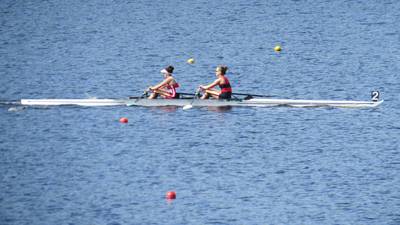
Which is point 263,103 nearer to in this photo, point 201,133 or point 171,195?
point 201,133

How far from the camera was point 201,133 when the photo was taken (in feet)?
115

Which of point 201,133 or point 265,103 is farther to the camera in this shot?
point 265,103

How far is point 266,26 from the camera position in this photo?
61844 millimetres

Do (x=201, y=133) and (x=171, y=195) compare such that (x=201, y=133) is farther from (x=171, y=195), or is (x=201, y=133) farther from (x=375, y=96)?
(x=171, y=195)

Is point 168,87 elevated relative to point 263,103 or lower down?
elevated

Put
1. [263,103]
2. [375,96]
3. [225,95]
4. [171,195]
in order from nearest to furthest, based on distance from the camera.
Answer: [171,195] < [375,96] < [225,95] < [263,103]

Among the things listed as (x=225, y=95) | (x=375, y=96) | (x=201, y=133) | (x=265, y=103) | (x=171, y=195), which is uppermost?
(x=225, y=95)

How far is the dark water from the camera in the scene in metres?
27.9

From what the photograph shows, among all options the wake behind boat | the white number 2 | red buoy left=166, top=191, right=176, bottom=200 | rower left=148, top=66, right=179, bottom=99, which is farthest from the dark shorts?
red buoy left=166, top=191, right=176, bottom=200

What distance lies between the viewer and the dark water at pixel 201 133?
91.5ft

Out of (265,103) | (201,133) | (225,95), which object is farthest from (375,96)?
(201,133)

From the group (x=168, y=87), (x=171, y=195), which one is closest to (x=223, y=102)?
(x=168, y=87)

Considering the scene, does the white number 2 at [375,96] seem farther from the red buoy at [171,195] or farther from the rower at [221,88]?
the red buoy at [171,195]

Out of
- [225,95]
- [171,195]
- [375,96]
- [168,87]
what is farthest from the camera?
[168,87]
